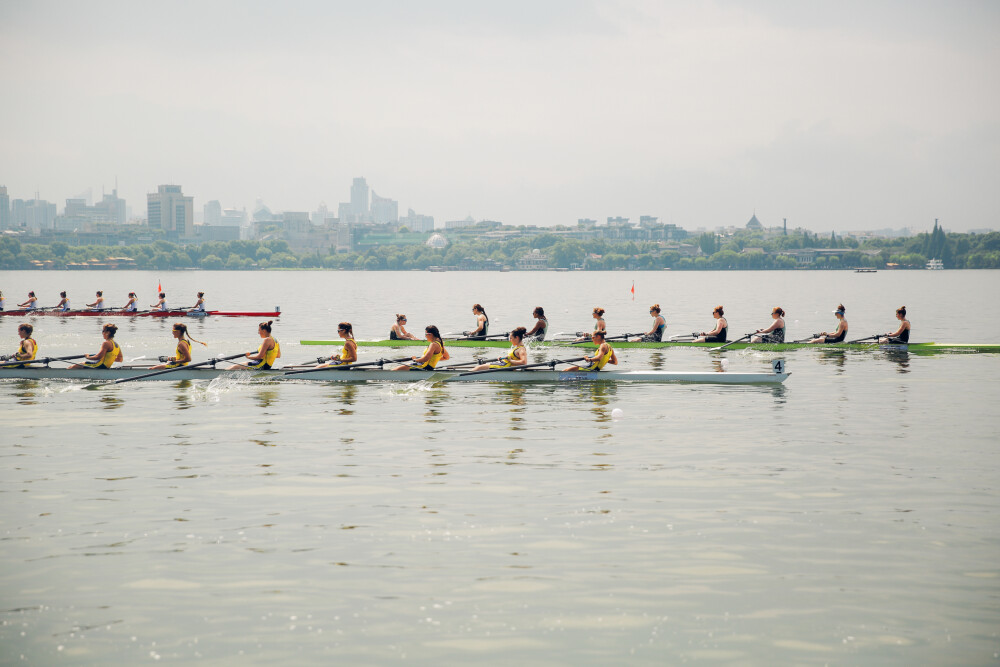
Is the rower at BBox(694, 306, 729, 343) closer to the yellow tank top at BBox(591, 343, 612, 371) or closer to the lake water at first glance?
the yellow tank top at BBox(591, 343, 612, 371)

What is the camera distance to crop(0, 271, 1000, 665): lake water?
872 cm

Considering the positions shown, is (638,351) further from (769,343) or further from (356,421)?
(356,421)

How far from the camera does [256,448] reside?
17344mm

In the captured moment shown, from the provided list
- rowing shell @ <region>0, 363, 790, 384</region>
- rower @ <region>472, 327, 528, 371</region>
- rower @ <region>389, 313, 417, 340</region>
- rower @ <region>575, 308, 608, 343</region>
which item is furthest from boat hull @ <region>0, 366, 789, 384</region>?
rower @ <region>389, 313, 417, 340</region>

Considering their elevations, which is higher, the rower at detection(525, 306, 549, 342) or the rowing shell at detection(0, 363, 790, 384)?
the rower at detection(525, 306, 549, 342)

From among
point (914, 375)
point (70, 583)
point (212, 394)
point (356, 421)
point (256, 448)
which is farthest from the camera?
point (914, 375)

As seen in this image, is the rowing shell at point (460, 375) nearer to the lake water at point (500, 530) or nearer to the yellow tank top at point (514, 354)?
the yellow tank top at point (514, 354)

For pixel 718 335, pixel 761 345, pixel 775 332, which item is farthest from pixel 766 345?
pixel 718 335

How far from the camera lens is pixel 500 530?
39.3ft

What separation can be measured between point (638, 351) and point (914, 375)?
1030 centimetres

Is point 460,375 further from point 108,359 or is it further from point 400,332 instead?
point 400,332

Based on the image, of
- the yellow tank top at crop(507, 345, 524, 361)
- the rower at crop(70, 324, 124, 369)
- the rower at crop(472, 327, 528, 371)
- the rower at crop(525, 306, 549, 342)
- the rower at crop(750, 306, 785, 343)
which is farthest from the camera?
the rower at crop(525, 306, 549, 342)

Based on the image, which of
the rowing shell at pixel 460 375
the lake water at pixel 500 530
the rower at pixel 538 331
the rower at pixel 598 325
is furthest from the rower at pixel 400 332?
the lake water at pixel 500 530

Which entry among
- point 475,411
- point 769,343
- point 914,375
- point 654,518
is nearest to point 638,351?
point 769,343
